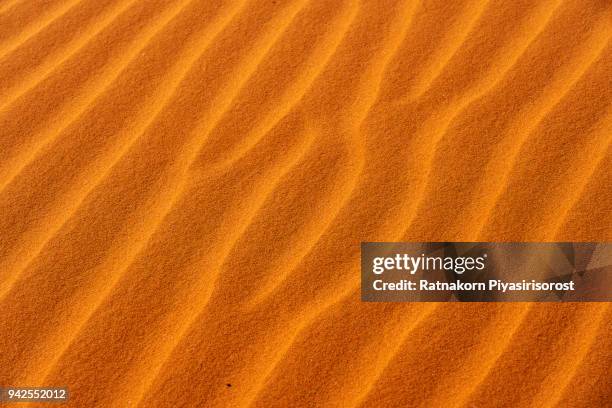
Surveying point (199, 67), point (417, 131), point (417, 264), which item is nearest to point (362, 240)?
point (417, 264)

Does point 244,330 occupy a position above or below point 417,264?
below

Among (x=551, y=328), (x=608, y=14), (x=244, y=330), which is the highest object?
(x=608, y=14)

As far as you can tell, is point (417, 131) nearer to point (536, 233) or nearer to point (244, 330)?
point (536, 233)

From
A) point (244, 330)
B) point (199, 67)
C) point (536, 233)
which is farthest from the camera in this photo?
point (199, 67)

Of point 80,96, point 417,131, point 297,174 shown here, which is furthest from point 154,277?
point 417,131

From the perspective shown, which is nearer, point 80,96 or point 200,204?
point 200,204

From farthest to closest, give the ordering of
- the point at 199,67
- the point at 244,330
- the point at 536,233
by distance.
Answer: the point at 199,67 → the point at 536,233 → the point at 244,330
